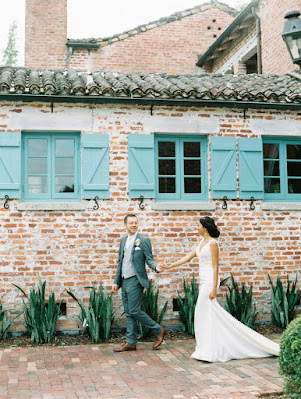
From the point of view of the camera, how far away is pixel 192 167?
8.97 m

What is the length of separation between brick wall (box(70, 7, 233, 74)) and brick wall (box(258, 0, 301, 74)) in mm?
4691

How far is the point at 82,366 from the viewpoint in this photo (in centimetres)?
641

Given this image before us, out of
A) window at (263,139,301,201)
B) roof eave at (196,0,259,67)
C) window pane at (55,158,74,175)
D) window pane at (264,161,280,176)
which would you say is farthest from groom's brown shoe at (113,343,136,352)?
roof eave at (196,0,259,67)

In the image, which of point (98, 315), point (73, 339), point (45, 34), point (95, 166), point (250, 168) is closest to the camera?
point (98, 315)

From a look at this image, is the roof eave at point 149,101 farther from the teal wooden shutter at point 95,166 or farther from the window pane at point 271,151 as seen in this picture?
the window pane at point 271,151

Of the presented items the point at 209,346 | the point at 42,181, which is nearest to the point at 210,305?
the point at 209,346

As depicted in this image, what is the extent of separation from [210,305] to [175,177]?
9.68 ft

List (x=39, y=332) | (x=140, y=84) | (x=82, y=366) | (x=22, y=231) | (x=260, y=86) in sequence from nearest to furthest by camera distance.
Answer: (x=82, y=366), (x=39, y=332), (x=22, y=231), (x=140, y=84), (x=260, y=86)

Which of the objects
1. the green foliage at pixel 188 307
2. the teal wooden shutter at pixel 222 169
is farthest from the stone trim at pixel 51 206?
the teal wooden shutter at pixel 222 169

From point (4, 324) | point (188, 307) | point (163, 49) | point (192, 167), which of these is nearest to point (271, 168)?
point (192, 167)

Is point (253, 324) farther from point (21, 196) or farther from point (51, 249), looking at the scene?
point (21, 196)

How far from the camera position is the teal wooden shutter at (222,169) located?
8797mm

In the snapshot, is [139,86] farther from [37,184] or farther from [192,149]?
[37,184]

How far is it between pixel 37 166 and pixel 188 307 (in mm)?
3555
